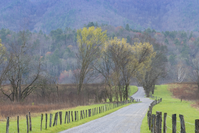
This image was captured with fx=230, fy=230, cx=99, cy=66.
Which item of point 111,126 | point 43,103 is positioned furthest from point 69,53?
point 111,126

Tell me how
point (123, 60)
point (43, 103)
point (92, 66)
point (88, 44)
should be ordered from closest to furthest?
point (43, 103) → point (88, 44) → point (92, 66) → point (123, 60)

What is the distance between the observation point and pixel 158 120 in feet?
45.8

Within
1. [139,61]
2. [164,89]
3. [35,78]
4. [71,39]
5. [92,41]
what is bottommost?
[164,89]

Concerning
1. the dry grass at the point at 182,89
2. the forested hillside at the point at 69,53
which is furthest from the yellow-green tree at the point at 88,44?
→ the forested hillside at the point at 69,53

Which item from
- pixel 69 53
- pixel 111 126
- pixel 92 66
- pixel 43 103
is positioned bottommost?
pixel 43 103

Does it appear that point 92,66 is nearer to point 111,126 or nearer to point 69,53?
point 111,126

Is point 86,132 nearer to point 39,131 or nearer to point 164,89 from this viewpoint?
point 39,131

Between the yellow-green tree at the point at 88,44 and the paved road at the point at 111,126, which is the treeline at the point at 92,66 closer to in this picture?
the yellow-green tree at the point at 88,44

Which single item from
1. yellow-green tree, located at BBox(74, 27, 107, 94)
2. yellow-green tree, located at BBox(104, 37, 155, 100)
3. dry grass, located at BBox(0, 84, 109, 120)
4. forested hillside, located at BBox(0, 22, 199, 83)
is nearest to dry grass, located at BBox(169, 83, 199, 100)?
forested hillside, located at BBox(0, 22, 199, 83)

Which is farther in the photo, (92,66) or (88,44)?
(92,66)

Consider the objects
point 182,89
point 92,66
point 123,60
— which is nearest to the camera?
point 92,66

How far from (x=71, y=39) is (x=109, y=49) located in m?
140

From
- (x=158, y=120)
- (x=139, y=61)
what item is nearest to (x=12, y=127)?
(x=158, y=120)

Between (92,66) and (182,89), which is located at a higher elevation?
(92,66)
